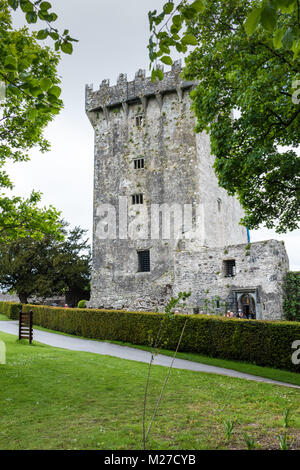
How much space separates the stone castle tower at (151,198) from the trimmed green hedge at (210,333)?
444 cm

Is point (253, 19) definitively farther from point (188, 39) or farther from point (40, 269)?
point (40, 269)

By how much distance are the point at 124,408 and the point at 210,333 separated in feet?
28.9

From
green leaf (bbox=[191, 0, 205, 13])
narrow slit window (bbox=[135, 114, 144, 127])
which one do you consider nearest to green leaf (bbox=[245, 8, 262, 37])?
green leaf (bbox=[191, 0, 205, 13])

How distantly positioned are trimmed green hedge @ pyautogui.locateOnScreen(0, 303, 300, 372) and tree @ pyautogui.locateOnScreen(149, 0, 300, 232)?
13.9ft

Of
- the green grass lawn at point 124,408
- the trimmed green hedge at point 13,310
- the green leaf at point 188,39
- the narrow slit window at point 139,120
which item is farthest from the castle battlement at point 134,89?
the green leaf at point 188,39

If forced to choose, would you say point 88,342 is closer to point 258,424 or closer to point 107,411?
point 107,411

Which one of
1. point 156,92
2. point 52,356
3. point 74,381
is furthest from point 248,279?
point 156,92

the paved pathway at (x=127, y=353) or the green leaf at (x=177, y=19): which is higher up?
the green leaf at (x=177, y=19)

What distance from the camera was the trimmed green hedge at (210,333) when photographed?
1263 centimetres

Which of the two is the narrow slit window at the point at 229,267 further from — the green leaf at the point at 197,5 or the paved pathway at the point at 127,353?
the green leaf at the point at 197,5

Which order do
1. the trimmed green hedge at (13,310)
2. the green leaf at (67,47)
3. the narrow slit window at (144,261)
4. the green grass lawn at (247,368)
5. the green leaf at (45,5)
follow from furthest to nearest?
the trimmed green hedge at (13,310)
the narrow slit window at (144,261)
the green grass lawn at (247,368)
the green leaf at (67,47)
the green leaf at (45,5)

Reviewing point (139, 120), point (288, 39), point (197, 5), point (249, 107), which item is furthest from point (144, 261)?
point (288, 39)

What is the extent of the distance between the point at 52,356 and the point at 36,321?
15.1 meters

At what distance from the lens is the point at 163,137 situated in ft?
83.2
